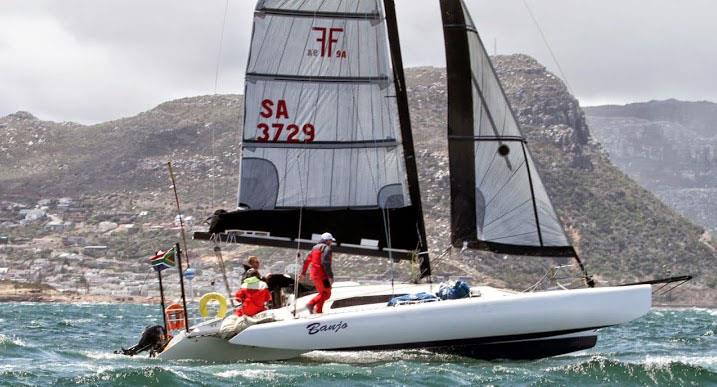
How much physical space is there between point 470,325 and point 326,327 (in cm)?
244

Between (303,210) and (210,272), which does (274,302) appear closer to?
(303,210)

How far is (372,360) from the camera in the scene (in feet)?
74.4

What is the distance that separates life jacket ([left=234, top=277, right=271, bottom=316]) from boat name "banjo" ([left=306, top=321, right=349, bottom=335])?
1714mm

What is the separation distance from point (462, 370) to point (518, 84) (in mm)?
178289

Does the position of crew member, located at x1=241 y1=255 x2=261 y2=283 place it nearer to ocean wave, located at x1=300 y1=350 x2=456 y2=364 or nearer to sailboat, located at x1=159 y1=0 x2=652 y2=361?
sailboat, located at x1=159 y1=0 x2=652 y2=361

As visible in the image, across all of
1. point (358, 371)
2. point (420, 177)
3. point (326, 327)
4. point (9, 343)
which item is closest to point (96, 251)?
point (420, 177)

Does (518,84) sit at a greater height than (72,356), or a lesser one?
greater

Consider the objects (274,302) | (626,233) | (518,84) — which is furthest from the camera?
(518,84)

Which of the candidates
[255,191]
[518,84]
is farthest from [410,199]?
[518,84]

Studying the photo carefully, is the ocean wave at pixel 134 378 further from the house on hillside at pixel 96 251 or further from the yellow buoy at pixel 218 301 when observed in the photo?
the house on hillside at pixel 96 251

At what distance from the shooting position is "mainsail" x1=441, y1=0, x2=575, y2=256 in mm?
24797

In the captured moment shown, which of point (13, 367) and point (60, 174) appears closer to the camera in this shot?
point (13, 367)

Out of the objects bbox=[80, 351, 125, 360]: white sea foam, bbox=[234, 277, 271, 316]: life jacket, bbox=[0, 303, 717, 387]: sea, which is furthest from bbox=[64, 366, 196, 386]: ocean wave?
bbox=[80, 351, 125, 360]: white sea foam

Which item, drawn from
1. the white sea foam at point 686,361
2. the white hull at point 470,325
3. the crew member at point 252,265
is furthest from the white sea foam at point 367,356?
the white sea foam at point 686,361
